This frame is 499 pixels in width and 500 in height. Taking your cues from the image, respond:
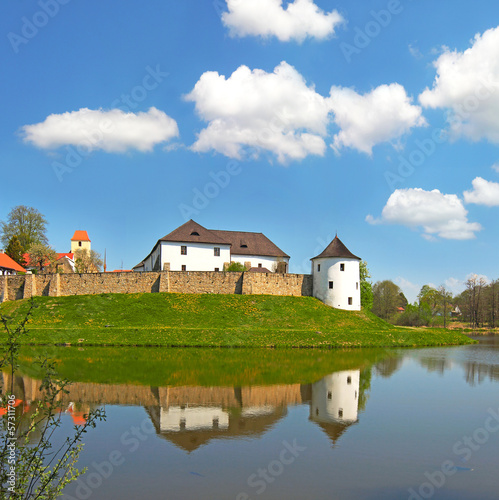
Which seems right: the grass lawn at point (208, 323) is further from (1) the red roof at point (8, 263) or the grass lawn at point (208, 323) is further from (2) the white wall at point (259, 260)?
(1) the red roof at point (8, 263)

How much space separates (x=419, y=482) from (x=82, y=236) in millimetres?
99345

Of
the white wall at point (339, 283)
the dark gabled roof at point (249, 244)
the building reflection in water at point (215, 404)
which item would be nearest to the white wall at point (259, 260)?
the dark gabled roof at point (249, 244)

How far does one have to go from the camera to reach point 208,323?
41000mm

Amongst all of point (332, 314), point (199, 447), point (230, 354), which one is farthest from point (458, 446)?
point (332, 314)

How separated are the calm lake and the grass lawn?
9.83 m

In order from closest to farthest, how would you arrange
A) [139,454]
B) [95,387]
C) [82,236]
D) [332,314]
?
[139,454], [95,387], [332,314], [82,236]

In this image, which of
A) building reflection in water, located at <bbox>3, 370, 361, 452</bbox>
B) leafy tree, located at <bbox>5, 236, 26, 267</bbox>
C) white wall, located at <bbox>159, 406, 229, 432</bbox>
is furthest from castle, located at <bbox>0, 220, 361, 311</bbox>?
white wall, located at <bbox>159, 406, 229, 432</bbox>

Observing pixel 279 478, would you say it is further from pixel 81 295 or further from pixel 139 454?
pixel 81 295

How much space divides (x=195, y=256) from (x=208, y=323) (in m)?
15.5

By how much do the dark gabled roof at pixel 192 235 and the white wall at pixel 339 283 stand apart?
1329 centimetres

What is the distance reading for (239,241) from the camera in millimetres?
62375

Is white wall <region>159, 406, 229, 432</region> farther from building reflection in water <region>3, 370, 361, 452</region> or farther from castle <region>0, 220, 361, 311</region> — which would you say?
castle <region>0, 220, 361, 311</region>

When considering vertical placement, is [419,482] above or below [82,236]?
below

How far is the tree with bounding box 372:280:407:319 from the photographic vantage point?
91875mm
